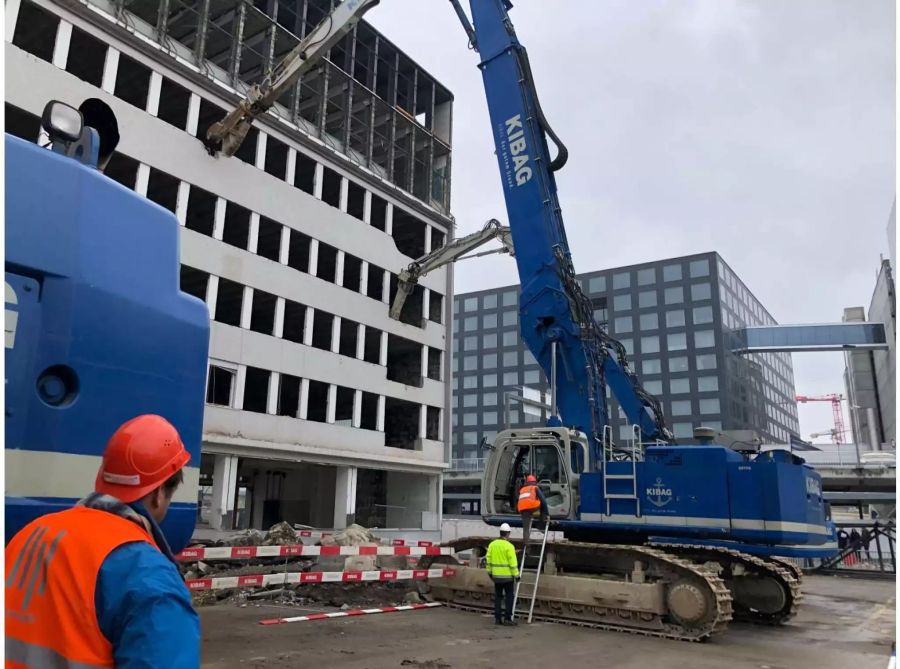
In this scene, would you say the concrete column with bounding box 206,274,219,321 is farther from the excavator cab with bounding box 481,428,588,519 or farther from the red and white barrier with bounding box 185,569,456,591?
the excavator cab with bounding box 481,428,588,519

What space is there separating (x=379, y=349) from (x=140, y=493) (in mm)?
29510

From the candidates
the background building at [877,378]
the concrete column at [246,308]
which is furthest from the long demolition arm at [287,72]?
the background building at [877,378]

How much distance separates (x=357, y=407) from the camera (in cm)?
2942

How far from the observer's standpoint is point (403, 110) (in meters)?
35.5

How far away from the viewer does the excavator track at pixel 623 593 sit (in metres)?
9.66

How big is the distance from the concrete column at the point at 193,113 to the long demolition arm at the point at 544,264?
548 inches

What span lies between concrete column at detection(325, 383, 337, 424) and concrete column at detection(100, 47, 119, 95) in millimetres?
13239

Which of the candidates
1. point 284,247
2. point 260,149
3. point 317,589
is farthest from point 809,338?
point 317,589

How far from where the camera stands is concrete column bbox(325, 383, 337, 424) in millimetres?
27964

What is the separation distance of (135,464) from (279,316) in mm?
25078

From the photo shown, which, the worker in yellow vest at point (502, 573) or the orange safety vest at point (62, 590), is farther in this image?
the worker in yellow vest at point (502, 573)

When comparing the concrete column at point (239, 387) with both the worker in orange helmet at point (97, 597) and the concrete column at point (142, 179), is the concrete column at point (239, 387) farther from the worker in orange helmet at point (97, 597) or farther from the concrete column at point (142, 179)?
the worker in orange helmet at point (97, 597)

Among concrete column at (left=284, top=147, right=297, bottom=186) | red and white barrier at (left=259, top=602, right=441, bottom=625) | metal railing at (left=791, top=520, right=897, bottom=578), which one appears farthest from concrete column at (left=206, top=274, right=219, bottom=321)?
metal railing at (left=791, top=520, right=897, bottom=578)

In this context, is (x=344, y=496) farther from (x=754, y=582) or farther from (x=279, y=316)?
(x=754, y=582)
